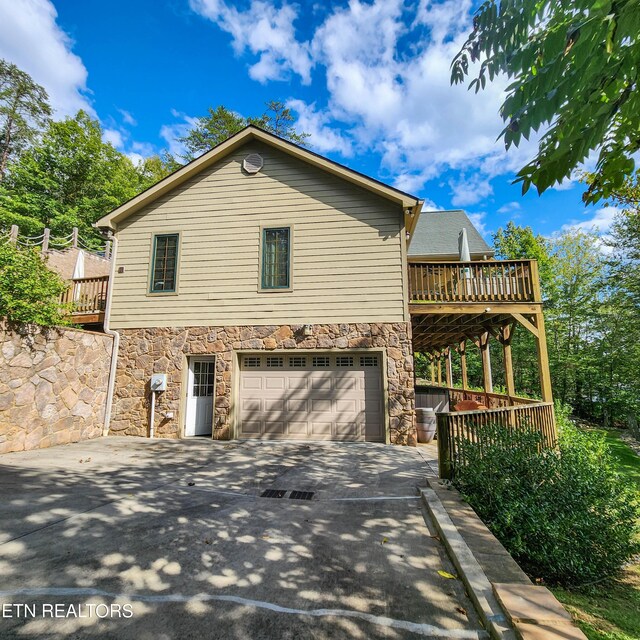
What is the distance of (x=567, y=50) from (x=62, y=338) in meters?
9.45

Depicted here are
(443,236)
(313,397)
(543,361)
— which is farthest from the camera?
(443,236)

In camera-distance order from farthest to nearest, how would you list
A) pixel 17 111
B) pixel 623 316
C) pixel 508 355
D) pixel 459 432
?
pixel 17 111 < pixel 623 316 < pixel 508 355 < pixel 459 432

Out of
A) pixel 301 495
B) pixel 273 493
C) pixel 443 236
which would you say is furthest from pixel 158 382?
pixel 443 236

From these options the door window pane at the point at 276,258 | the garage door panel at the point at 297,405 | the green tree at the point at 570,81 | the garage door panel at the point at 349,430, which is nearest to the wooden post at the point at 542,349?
the garage door panel at the point at 349,430

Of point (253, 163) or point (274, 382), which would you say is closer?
point (274, 382)

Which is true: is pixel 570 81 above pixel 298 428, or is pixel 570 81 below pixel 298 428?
above

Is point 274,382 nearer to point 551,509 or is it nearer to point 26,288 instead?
point 26,288

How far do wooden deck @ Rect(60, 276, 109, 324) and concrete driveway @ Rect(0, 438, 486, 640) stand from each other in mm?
5189

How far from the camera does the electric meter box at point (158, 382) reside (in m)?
8.85

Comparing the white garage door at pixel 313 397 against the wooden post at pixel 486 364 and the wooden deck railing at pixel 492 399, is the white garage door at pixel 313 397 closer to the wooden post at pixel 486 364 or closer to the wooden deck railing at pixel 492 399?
the wooden deck railing at pixel 492 399

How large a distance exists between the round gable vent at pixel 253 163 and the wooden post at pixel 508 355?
884cm

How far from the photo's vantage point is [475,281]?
8742 mm

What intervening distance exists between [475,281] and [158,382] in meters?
8.60

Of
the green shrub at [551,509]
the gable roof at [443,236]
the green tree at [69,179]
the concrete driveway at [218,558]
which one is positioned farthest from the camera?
the green tree at [69,179]
